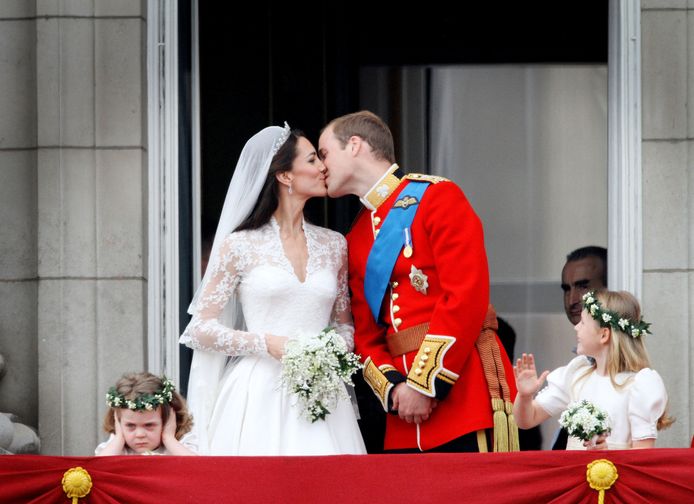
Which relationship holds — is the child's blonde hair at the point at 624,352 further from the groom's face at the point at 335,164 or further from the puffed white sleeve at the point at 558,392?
the groom's face at the point at 335,164

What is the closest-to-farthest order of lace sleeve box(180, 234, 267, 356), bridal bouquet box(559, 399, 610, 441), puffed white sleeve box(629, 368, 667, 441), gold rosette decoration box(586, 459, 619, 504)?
gold rosette decoration box(586, 459, 619, 504) → bridal bouquet box(559, 399, 610, 441) → puffed white sleeve box(629, 368, 667, 441) → lace sleeve box(180, 234, 267, 356)

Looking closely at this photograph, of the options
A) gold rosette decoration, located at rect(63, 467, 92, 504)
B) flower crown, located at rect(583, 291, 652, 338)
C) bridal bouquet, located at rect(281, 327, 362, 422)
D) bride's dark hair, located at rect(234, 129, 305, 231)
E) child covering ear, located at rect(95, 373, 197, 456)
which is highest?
bride's dark hair, located at rect(234, 129, 305, 231)

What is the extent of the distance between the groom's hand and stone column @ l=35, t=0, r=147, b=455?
1.74 meters

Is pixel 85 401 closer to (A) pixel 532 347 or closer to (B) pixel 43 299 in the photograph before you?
(B) pixel 43 299

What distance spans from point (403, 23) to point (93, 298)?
2804 millimetres

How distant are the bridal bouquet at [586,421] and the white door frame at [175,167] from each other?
6.29 feet

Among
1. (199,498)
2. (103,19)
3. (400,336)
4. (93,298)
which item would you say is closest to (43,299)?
(93,298)

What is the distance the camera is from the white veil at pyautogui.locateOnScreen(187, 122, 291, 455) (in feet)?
23.4

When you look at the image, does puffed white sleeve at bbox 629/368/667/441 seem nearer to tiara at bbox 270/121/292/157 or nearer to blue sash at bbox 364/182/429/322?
blue sash at bbox 364/182/429/322

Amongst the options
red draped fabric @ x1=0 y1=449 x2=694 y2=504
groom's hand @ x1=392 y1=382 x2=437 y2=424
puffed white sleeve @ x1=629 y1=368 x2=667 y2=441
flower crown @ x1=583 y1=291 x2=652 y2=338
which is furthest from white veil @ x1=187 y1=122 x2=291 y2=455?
puffed white sleeve @ x1=629 y1=368 x2=667 y2=441

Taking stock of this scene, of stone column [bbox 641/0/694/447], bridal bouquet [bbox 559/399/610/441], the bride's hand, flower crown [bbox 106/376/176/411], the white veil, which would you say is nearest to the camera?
bridal bouquet [bbox 559/399/610/441]

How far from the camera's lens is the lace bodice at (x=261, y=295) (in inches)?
277

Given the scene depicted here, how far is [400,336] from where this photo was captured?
6.96 meters

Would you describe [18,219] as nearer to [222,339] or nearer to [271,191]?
[271,191]
